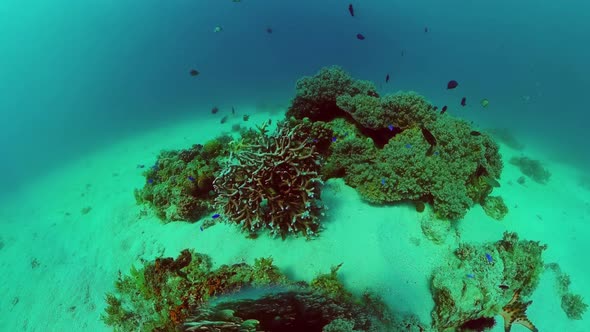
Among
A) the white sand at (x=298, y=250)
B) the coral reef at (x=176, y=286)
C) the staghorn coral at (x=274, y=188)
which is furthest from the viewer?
the staghorn coral at (x=274, y=188)

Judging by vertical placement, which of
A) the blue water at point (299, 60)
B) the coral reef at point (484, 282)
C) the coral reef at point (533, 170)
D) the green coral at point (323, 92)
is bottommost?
the coral reef at point (484, 282)

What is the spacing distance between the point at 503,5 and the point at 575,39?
37.7 metres

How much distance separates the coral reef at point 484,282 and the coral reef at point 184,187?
215 inches

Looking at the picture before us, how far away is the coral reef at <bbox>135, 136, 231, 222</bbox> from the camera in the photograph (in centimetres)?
741

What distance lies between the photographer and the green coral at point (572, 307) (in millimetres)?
7215

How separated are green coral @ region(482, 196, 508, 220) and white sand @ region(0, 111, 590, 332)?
1.29 feet

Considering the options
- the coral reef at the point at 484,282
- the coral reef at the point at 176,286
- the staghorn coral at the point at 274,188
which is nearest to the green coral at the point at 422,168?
the coral reef at the point at 484,282

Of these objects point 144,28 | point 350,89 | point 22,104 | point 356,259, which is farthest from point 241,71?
point 356,259

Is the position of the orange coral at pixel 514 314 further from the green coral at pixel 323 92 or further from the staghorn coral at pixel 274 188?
the green coral at pixel 323 92

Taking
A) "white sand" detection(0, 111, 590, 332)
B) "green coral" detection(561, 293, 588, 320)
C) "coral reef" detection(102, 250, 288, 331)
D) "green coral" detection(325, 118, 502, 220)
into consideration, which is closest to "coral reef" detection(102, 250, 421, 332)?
"coral reef" detection(102, 250, 288, 331)

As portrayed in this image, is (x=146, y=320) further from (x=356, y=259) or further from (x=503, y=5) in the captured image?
(x=503, y=5)

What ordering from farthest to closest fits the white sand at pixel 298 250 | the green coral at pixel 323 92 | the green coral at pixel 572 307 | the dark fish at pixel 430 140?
the green coral at pixel 323 92
the green coral at pixel 572 307
the dark fish at pixel 430 140
the white sand at pixel 298 250

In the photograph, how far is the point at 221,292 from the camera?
14.3 ft

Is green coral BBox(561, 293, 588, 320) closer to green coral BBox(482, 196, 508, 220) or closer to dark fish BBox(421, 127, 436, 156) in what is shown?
green coral BBox(482, 196, 508, 220)
